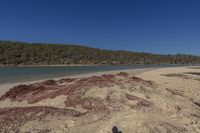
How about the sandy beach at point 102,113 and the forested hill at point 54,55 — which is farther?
the forested hill at point 54,55

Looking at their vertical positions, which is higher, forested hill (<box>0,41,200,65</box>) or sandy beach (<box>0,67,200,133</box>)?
sandy beach (<box>0,67,200,133</box>)

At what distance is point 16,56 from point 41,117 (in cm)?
8761

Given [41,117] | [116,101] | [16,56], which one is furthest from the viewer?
[16,56]

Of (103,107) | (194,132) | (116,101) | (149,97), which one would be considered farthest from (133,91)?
(194,132)

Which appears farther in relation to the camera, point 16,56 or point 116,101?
point 16,56

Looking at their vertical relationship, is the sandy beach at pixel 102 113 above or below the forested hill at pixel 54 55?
above

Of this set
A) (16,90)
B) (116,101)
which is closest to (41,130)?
(116,101)

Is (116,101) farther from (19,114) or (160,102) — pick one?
(19,114)

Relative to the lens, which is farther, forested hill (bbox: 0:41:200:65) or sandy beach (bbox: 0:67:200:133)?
forested hill (bbox: 0:41:200:65)

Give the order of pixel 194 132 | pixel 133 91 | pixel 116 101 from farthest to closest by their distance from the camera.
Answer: pixel 133 91 → pixel 116 101 → pixel 194 132

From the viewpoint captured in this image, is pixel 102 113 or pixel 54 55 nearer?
pixel 102 113

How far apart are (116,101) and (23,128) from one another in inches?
119

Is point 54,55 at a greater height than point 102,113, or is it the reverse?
point 102,113

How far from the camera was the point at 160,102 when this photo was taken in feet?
26.8
